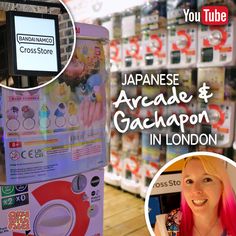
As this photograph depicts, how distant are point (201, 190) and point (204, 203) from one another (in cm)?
4

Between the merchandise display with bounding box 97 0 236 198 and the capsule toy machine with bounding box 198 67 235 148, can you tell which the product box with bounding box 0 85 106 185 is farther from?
the capsule toy machine with bounding box 198 67 235 148

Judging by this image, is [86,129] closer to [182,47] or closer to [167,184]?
[167,184]

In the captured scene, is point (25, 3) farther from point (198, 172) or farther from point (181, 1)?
point (181, 1)

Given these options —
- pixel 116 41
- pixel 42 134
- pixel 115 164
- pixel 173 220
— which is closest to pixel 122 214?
pixel 115 164

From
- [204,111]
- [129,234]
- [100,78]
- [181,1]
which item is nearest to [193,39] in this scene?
[181,1]

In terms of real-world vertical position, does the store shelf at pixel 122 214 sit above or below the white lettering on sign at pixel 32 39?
below

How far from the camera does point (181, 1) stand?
65.7 inches

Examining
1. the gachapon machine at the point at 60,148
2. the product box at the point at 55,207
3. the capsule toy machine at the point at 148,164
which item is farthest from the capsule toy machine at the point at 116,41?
the product box at the point at 55,207

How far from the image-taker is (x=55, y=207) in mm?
928

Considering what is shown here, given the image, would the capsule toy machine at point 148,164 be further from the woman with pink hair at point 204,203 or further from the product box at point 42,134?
the product box at point 42,134

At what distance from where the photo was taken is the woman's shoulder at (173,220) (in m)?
0.98

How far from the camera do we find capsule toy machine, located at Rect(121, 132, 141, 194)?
212 centimetres

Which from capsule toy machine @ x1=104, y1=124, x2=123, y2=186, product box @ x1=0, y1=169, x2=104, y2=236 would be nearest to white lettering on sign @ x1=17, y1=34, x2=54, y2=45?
product box @ x1=0, y1=169, x2=104, y2=236

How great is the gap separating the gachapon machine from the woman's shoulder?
0.71 ft
